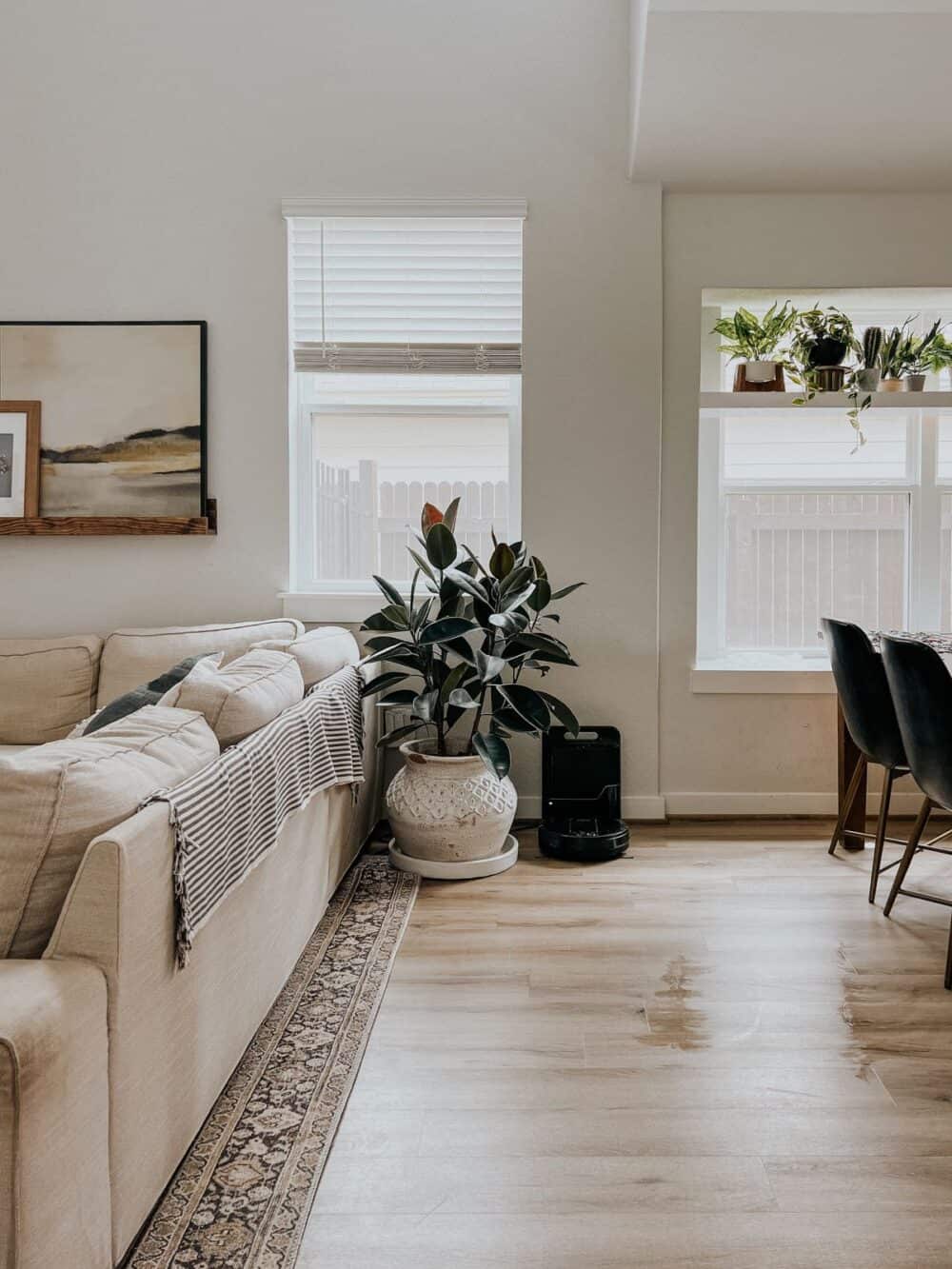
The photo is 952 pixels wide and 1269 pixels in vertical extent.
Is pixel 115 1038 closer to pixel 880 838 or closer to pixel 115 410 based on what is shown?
pixel 880 838

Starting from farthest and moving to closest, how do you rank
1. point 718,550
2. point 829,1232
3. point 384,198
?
point 718,550
point 384,198
point 829,1232

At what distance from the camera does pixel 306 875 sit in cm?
246

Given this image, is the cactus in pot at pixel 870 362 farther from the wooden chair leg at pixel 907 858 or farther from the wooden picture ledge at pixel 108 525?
the wooden picture ledge at pixel 108 525

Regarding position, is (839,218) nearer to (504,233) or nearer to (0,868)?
(504,233)

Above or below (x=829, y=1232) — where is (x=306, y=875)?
above

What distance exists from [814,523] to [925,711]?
1.69 m

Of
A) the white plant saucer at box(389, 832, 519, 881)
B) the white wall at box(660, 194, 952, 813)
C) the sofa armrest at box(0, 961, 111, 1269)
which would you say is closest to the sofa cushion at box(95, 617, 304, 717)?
the white plant saucer at box(389, 832, 519, 881)

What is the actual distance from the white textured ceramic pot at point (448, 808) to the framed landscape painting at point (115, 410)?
4.60ft

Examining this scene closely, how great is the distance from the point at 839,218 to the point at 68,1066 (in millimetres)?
3762

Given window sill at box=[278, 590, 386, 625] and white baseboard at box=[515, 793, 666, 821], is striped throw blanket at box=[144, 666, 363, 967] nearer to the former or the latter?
window sill at box=[278, 590, 386, 625]

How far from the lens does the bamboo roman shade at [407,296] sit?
3666 mm

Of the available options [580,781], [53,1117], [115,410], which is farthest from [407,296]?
[53,1117]

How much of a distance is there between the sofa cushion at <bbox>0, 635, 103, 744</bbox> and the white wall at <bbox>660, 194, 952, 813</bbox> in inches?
83.8

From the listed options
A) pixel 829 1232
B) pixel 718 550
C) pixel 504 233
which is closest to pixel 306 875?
pixel 829 1232
